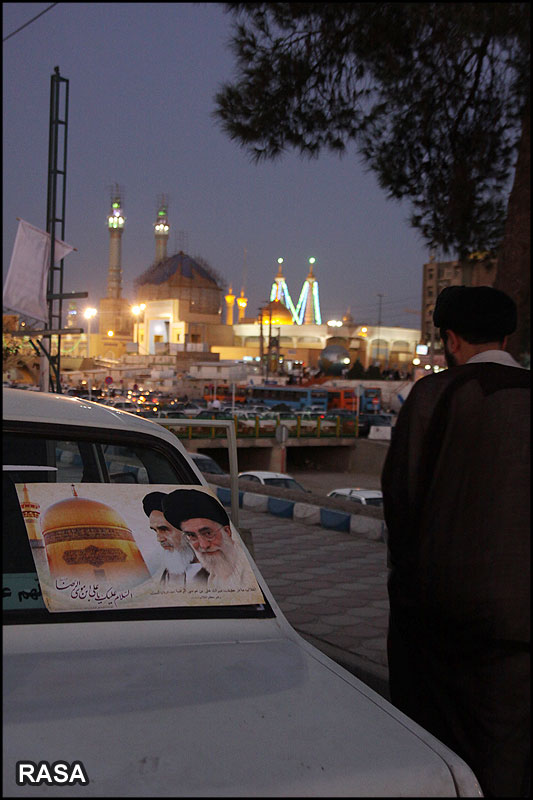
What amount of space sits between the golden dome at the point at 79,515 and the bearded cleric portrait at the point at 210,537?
0.19m

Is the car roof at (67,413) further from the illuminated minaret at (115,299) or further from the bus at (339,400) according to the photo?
the illuminated minaret at (115,299)

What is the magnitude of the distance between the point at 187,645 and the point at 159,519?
1.61 feet

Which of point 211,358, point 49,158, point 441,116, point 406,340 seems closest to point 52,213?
point 49,158

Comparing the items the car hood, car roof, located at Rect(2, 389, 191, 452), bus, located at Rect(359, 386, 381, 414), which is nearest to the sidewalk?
car roof, located at Rect(2, 389, 191, 452)

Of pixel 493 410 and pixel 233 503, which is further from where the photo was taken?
pixel 233 503

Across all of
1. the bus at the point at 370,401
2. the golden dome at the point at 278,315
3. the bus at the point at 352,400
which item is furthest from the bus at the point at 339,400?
the golden dome at the point at 278,315

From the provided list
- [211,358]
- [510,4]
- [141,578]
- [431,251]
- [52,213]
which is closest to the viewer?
[141,578]

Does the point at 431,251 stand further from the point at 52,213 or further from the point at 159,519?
the point at 159,519

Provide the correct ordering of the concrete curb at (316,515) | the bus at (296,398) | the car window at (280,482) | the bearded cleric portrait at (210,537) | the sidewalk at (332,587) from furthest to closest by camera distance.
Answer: the bus at (296,398)
the car window at (280,482)
the concrete curb at (316,515)
the sidewalk at (332,587)
the bearded cleric portrait at (210,537)

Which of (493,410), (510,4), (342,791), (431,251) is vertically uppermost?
(510,4)

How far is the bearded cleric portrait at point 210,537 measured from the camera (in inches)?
97.4

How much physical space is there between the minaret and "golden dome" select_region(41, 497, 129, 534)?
364 feet

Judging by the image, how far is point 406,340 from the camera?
324 feet

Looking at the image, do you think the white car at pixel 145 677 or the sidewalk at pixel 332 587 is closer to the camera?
the white car at pixel 145 677
